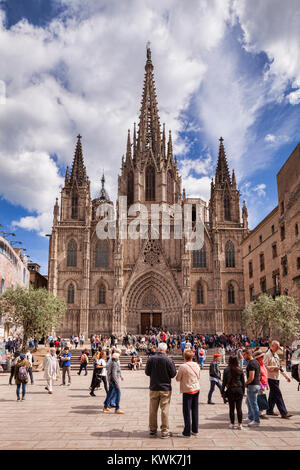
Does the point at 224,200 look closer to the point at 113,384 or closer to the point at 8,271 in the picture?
the point at 8,271

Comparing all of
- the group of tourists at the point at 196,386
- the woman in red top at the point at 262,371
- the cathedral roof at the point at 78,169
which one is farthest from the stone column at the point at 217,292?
the group of tourists at the point at 196,386

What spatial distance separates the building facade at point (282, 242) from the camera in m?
25.4

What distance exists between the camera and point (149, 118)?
5509cm

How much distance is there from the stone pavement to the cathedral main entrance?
32.6m

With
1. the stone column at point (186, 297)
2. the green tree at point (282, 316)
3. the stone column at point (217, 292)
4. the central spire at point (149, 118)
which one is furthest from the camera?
the central spire at point (149, 118)

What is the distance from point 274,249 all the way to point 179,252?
51.7 ft

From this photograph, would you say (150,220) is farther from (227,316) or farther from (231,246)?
(227,316)

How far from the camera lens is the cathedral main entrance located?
145 ft

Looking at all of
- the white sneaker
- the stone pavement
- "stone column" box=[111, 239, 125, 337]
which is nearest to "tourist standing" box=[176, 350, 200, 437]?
the stone pavement

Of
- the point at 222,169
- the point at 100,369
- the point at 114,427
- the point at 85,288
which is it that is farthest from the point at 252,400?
the point at 222,169

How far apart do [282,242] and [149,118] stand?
3374cm

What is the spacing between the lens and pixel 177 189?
50219 mm

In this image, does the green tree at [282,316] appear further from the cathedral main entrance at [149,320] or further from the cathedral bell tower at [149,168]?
the cathedral bell tower at [149,168]

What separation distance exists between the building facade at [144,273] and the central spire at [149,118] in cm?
687
